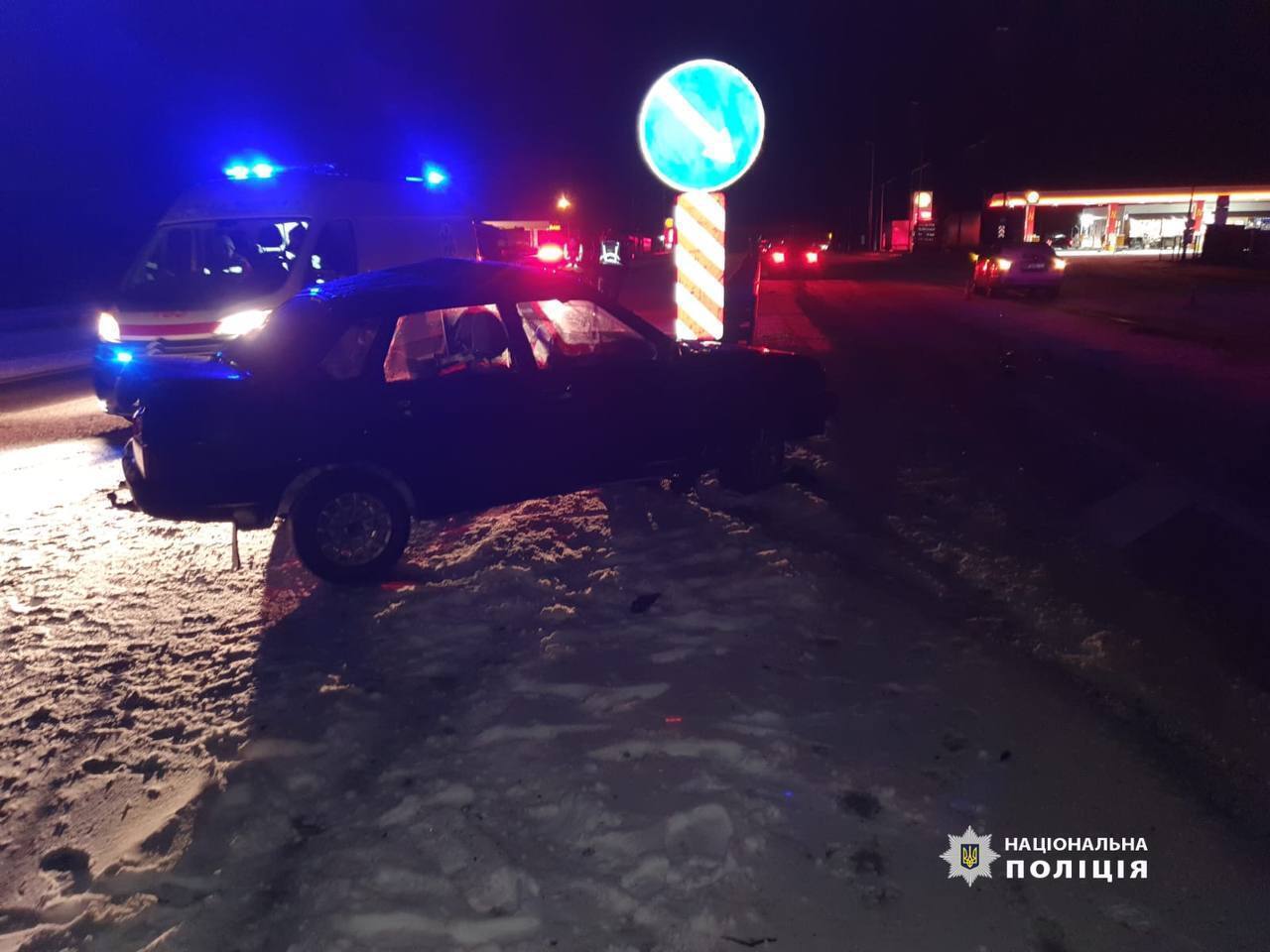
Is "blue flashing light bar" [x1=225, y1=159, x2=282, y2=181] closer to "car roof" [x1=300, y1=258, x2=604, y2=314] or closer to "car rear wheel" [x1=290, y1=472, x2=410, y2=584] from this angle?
"car roof" [x1=300, y1=258, x2=604, y2=314]

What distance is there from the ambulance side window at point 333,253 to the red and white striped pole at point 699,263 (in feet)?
12.1

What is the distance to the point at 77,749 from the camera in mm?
3887

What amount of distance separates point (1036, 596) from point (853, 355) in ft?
31.0

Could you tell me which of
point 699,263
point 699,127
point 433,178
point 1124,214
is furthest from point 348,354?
point 1124,214

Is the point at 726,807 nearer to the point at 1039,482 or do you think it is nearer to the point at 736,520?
the point at 736,520

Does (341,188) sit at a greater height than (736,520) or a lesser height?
greater

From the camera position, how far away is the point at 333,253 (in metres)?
10.3

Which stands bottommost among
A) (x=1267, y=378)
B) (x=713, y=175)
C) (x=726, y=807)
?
(x=1267, y=378)

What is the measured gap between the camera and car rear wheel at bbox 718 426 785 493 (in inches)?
267

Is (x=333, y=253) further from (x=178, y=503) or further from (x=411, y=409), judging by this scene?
(x=178, y=503)

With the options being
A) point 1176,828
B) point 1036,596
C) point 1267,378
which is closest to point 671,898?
point 1176,828

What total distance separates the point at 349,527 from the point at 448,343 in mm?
1244

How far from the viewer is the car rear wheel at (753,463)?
267 inches

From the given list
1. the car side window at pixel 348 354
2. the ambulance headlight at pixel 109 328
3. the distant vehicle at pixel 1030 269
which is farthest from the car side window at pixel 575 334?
the distant vehicle at pixel 1030 269
